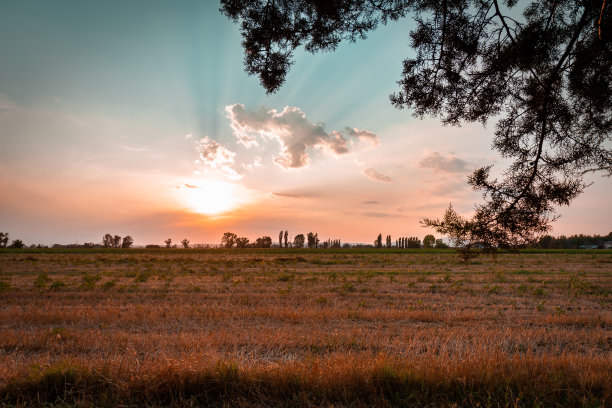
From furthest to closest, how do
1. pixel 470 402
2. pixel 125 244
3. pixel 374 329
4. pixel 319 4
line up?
pixel 125 244 → pixel 374 329 → pixel 319 4 → pixel 470 402

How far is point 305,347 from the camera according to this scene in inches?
250

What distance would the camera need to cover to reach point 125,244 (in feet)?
484

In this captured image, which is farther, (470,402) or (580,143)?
(580,143)

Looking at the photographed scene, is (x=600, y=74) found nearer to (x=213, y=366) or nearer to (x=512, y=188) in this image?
(x=512, y=188)

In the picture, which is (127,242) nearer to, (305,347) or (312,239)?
(312,239)

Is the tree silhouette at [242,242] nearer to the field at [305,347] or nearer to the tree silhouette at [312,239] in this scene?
the tree silhouette at [312,239]

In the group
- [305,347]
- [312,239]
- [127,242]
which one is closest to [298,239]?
[312,239]

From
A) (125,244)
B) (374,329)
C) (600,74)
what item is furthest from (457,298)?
(125,244)

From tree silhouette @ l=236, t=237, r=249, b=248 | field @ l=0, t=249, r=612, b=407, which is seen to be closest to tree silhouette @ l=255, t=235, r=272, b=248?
tree silhouette @ l=236, t=237, r=249, b=248

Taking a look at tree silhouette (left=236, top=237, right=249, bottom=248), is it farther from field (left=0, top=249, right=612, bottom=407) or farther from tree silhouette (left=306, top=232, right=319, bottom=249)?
field (left=0, top=249, right=612, bottom=407)

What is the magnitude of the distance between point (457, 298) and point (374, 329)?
6.17 metres

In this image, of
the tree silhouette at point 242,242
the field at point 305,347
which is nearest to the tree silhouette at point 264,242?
the tree silhouette at point 242,242

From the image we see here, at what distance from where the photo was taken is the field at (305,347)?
3627mm

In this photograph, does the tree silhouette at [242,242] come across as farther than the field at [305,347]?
Yes
